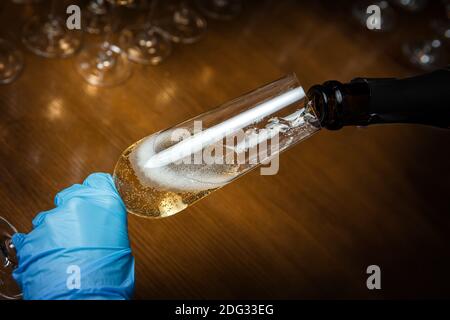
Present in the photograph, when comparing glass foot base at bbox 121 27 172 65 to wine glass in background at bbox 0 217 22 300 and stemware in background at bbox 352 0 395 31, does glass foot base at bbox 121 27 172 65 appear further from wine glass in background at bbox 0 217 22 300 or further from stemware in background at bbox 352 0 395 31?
stemware in background at bbox 352 0 395 31

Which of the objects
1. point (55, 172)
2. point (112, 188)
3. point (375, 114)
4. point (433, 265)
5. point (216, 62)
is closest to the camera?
point (375, 114)

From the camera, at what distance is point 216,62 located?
1.20m

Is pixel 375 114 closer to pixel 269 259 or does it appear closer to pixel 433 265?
pixel 269 259

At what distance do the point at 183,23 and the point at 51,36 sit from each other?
1.15 ft

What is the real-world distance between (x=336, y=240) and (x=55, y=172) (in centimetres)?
60

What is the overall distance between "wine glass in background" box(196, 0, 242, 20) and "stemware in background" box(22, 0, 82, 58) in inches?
14.6

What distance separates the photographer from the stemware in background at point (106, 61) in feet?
3.62

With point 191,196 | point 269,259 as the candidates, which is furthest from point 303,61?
point 191,196

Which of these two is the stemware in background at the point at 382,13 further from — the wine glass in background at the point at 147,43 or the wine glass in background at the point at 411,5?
the wine glass in background at the point at 147,43

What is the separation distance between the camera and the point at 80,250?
0.72m

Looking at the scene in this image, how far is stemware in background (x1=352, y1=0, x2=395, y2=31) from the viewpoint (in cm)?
146

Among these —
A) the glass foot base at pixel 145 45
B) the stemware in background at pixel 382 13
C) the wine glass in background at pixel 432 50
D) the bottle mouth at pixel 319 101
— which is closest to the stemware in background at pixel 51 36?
the glass foot base at pixel 145 45

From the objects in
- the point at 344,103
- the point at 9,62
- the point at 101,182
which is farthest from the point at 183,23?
the point at 344,103

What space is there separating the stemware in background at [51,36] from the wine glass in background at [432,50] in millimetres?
959
